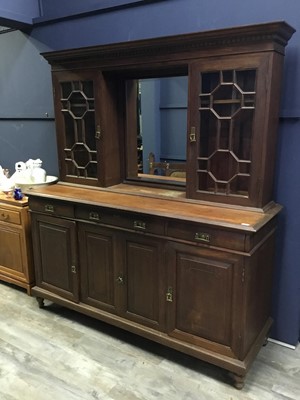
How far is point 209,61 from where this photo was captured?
1.89 metres

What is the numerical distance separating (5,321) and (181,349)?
1.36m

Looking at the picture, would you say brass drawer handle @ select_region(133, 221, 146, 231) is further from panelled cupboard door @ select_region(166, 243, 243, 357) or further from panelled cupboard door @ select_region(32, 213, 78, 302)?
panelled cupboard door @ select_region(32, 213, 78, 302)

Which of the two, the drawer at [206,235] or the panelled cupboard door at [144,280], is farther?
the panelled cupboard door at [144,280]

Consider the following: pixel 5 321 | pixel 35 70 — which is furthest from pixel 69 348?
pixel 35 70

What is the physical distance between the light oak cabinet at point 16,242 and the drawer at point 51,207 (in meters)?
0.23

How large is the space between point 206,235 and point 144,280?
0.54 meters

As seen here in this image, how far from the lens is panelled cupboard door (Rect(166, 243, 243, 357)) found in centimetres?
183

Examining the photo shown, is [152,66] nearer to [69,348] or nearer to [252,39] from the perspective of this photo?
[252,39]

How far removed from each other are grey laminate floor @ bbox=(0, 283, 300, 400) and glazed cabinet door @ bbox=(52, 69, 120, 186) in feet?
3.58

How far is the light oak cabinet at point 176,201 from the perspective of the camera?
71.5 inches

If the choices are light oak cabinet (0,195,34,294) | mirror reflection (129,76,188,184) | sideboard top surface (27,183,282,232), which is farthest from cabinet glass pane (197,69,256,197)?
light oak cabinet (0,195,34,294)

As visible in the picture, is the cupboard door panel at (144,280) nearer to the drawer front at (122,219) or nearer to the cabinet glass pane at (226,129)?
the drawer front at (122,219)

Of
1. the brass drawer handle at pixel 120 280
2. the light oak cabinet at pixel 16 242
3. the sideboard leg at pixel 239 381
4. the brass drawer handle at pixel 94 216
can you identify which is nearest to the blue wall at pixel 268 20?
the sideboard leg at pixel 239 381

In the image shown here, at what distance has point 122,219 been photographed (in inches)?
83.2
